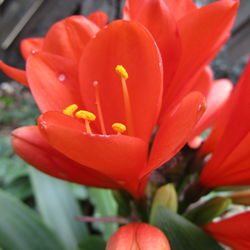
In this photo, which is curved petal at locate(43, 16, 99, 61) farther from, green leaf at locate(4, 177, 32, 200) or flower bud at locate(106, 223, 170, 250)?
green leaf at locate(4, 177, 32, 200)

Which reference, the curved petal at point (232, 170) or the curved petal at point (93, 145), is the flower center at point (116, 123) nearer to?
the curved petal at point (93, 145)

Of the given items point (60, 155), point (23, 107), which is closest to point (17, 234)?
point (60, 155)

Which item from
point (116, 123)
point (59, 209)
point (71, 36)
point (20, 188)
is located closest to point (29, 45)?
point (71, 36)

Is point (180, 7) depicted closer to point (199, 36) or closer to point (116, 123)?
point (199, 36)

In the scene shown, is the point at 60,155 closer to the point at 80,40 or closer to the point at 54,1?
the point at 80,40

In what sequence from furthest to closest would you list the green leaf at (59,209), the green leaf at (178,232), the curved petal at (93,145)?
the green leaf at (59,209)
the green leaf at (178,232)
the curved petal at (93,145)

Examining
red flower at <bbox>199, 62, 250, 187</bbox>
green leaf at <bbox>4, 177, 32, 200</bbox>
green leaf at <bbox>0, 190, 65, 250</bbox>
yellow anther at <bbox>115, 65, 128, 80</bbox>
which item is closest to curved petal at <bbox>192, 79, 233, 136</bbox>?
red flower at <bbox>199, 62, 250, 187</bbox>

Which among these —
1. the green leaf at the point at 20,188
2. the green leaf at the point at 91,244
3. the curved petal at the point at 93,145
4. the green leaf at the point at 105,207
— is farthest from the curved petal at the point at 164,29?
the green leaf at the point at 20,188
